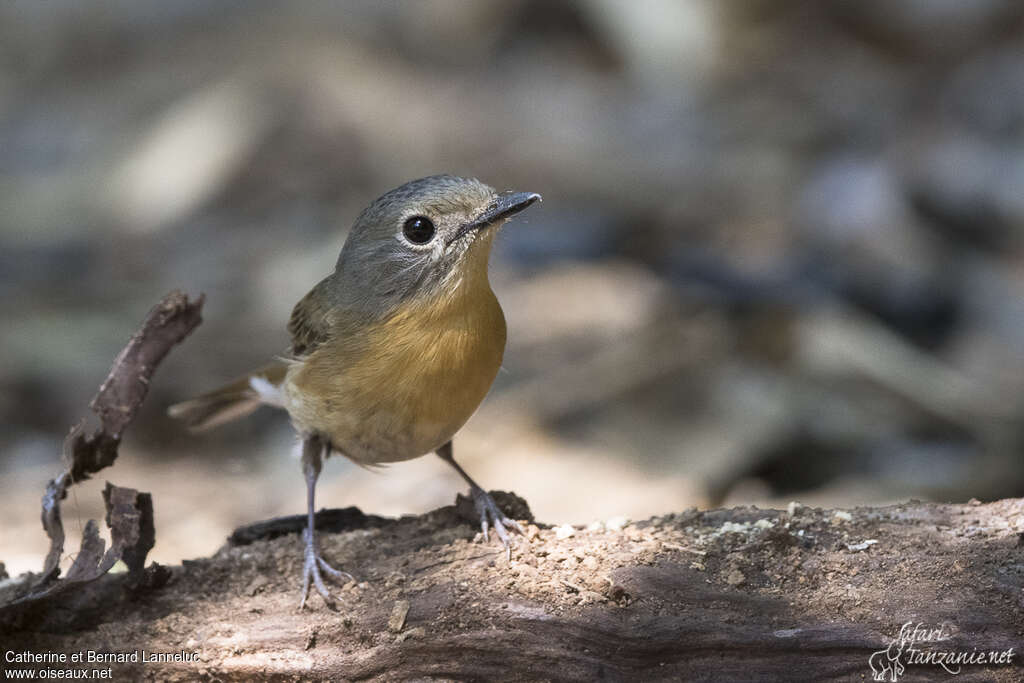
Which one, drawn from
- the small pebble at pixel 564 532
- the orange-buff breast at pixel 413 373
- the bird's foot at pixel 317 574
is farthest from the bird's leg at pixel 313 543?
the small pebble at pixel 564 532

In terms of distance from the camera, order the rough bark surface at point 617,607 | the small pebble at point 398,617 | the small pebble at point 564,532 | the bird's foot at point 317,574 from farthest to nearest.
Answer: the small pebble at point 564,532, the bird's foot at point 317,574, the small pebble at point 398,617, the rough bark surface at point 617,607

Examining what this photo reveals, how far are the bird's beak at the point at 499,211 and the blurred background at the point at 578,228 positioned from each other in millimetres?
2569

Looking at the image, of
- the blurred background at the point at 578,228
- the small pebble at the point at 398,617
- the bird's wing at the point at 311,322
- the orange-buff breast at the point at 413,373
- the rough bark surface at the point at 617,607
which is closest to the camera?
the rough bark surface at the point at 617,607

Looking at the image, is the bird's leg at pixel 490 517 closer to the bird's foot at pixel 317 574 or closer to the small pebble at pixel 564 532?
the small pebble at pixel 564 532

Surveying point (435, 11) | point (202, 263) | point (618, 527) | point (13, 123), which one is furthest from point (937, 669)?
point (13, 123)

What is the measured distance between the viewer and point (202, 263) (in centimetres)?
968

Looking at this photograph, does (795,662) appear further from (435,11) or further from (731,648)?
(435,11)

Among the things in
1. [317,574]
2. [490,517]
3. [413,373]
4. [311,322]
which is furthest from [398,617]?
[311,322]

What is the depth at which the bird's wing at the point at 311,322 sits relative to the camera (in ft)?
14.6

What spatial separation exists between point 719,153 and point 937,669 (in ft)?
25.9

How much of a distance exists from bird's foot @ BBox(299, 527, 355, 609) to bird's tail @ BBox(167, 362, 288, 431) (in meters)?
1.36

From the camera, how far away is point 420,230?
4133 millimetres

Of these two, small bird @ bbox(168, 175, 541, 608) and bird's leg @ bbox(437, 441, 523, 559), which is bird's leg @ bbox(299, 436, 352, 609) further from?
bird's leg @ bbox(437, 441, 523, 559)

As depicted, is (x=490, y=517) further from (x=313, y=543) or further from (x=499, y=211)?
(x=499, y=211)
